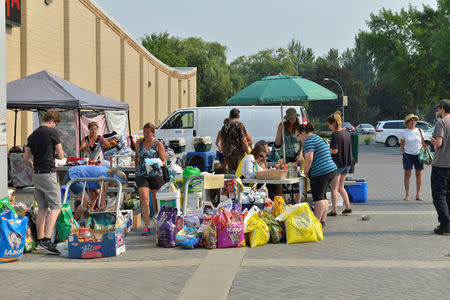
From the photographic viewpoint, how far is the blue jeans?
348 inches

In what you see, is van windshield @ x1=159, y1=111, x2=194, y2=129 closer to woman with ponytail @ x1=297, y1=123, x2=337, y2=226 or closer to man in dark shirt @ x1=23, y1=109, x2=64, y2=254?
woman with ponytail @ x1=297, y1=123, x2=337, y2=226

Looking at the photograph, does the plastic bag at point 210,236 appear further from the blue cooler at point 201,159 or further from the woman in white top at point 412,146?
the blue cooler at point 201,159

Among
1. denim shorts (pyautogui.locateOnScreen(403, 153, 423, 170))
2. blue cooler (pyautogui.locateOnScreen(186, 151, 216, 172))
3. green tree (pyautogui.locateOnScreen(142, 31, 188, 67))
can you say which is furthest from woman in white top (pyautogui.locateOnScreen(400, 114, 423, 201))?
green tree (pyautogui.locateOnScreen(142, 31, 188, 67))

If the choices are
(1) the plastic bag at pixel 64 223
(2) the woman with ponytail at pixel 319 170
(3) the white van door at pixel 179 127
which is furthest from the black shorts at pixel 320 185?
(3) the white van door at pixel 179 127

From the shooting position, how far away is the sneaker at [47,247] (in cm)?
797

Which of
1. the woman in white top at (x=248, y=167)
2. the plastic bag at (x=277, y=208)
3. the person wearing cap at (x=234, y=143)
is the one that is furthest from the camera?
the person wearing cap at (x=234, y=143)

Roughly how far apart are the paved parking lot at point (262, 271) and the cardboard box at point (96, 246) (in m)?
0.15

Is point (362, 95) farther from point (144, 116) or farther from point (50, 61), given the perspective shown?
point (50, 61)

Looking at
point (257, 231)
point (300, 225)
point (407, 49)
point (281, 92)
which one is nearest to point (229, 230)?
point (257, 231)

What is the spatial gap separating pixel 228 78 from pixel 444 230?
58.0 m

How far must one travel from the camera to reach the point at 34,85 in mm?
14641

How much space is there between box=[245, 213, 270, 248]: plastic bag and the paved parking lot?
18cm

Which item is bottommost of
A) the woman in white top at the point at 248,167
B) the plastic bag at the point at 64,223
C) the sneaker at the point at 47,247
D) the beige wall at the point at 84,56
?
the sneaker at the point at 47,247

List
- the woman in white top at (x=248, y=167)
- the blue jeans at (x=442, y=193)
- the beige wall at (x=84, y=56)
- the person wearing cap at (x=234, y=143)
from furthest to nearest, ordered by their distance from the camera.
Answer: the beige wall at (x=84, y=56) → the person wearing cap at (x=234, y=143) → the woman in white top at (x=248, y=167) → the blue jeans at (x=442, y=193)
